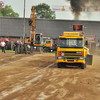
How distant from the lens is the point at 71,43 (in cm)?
1510

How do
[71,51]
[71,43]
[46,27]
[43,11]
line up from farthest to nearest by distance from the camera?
[43,11], [46,27], [71,43], [71,51]

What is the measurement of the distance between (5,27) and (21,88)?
47298mm

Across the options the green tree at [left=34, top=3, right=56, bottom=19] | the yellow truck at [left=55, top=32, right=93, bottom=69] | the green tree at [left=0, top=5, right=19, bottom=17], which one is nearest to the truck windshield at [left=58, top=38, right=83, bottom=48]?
the yellow truck at [left=55, top=32, right=93, bottom=69]

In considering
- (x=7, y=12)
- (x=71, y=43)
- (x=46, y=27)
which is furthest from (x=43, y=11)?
(x=71, y=43)

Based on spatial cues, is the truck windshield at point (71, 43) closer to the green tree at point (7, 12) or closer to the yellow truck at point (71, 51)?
the yellow truck at point (71, 51)

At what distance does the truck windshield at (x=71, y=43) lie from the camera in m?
15.0

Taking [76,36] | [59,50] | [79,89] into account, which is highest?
[76,36]

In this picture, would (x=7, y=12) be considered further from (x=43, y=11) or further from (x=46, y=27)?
(x=46, y=27)

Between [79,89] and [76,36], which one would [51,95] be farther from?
[76,36]

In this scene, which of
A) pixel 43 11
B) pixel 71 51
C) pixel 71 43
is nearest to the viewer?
pixel 71 51

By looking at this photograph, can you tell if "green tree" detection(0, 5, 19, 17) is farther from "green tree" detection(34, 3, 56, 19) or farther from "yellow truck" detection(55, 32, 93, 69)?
"yellow truck" detection(55, 32, 93, 69)

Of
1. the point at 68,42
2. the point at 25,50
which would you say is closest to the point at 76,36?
the point at 68,42

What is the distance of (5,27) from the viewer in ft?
176

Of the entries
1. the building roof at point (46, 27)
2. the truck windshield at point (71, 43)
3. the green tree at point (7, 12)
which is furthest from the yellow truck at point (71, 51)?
the green tree at point (7, 12)
